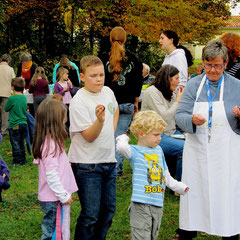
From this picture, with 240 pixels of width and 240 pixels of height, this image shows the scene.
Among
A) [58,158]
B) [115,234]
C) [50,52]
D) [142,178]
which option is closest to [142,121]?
[142,178]

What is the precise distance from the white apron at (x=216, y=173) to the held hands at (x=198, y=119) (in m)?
0.16

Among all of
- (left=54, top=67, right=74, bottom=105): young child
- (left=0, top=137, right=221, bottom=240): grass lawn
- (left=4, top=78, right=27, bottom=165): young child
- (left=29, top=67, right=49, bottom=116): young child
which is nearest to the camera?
(left=0, top=137, right=221, bottom=240): grass lawn

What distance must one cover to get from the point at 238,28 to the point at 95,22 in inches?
2203

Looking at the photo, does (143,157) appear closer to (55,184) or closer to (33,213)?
(55,184)

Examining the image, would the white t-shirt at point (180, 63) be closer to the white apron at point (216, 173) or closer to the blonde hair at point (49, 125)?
the white apron at point (216, 173)

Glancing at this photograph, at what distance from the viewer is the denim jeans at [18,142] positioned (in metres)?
8.18

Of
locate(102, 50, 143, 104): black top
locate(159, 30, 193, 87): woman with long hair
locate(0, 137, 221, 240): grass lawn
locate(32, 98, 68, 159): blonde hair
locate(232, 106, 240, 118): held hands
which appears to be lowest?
locate(0, 137, 221, 240): grass lawn

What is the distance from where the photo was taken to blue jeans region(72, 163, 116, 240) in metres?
3.71

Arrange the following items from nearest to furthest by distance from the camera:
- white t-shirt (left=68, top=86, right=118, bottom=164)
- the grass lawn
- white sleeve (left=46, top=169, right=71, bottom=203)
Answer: white sleeve (left=46, top=169, right=71, bottom=203) < white t-shirt (left=68, top=86, right=118, bottom=164) < the grass lawn

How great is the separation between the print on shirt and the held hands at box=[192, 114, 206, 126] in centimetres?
49

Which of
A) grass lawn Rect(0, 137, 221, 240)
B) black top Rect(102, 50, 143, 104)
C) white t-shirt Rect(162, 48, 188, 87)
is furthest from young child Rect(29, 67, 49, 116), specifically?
white t-shirt Rect(162, 48, 188, 87)

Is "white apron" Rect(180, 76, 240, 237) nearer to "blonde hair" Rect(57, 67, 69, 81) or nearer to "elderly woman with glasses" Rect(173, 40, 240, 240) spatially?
"elderly woman with glasses" Rect(173, 40, 240, 240)

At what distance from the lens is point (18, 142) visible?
27.1ft

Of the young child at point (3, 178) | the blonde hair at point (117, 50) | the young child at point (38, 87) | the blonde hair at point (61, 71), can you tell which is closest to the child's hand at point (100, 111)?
the young child at point (3, 178)
